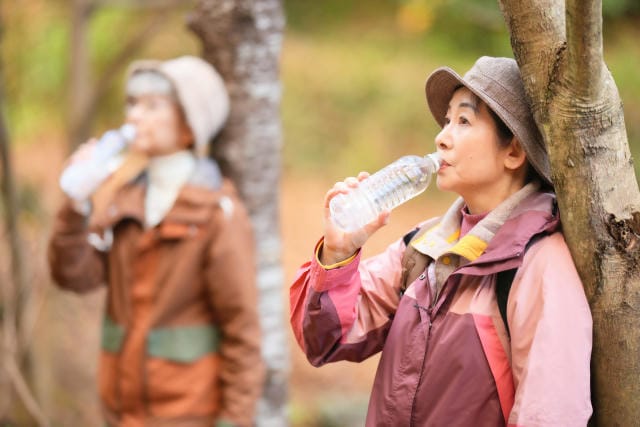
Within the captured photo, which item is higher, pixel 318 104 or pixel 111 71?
pixel 111 71

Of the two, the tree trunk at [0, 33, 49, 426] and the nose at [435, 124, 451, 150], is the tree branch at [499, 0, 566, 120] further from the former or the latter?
the tree trunk at [0, 33, 49, 426]

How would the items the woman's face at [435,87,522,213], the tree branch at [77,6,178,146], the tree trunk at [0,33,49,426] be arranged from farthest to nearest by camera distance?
the tree branch at [77,6,178,146] < the tree trunk at [0,33,49,426] < the woman's face at [435,87,522,213]

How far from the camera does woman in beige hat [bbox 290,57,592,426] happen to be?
1756 millimetres

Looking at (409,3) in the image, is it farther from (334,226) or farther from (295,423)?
(334,226)

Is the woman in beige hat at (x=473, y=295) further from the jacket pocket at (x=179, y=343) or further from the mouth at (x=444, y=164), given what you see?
the jacket pocket at (x=179, y=343)

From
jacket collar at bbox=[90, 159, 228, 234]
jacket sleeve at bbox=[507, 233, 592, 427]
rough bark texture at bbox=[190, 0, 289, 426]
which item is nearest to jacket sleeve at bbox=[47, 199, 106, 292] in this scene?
jacket collar at bbox=[90, 159, 228, 234]

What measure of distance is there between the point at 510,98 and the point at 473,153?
0.16m

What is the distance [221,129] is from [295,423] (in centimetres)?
286

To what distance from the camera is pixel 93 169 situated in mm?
3324

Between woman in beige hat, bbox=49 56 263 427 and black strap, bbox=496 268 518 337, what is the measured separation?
169 centimetres

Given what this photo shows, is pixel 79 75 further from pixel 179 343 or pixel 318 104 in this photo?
pixel 318 104

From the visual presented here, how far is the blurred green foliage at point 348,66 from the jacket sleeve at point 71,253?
4635 millimetres

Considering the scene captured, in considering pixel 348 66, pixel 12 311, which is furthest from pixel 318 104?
pixel 12 311

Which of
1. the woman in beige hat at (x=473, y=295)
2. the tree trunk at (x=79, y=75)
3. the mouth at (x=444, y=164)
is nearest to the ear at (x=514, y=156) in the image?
the woman in beige hat at (x=473, y=295)
